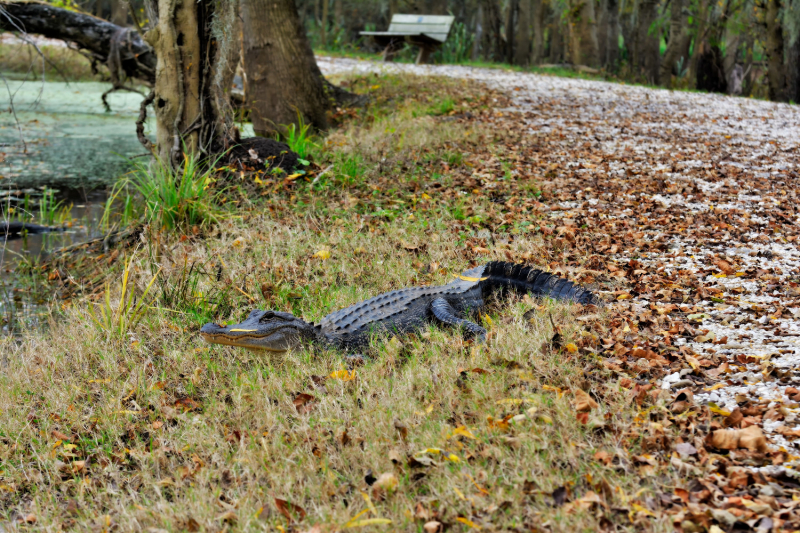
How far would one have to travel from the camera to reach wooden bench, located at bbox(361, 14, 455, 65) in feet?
63.4

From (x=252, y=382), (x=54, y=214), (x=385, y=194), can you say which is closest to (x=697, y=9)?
(x=385, y=194)

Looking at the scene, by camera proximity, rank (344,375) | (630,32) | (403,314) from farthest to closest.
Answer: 1. (630,32)
2. (403,314)
3. (344,375)

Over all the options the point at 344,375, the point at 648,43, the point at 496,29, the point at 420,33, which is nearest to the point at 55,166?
the point at 344,375

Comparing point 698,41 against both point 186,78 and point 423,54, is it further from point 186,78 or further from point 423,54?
point 186,78

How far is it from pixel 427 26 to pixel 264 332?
1749 cm

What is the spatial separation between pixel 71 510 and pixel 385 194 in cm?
489

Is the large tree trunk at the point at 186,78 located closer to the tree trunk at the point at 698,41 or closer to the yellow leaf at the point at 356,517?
the yellow leaf at the point at 356,517

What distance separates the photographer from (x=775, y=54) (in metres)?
15.1

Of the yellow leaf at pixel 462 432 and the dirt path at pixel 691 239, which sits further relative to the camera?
the dirt path at pixel 691 239

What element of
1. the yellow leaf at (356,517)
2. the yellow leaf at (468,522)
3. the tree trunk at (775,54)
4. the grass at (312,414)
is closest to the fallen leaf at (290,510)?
the grass at (312,414)

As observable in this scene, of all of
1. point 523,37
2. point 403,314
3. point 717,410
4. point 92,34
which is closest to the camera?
point 717,410

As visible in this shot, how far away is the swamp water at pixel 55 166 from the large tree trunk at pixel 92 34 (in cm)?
102

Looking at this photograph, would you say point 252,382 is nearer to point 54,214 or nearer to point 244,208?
point 244,208

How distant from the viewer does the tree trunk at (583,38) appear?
20094 millimetres
